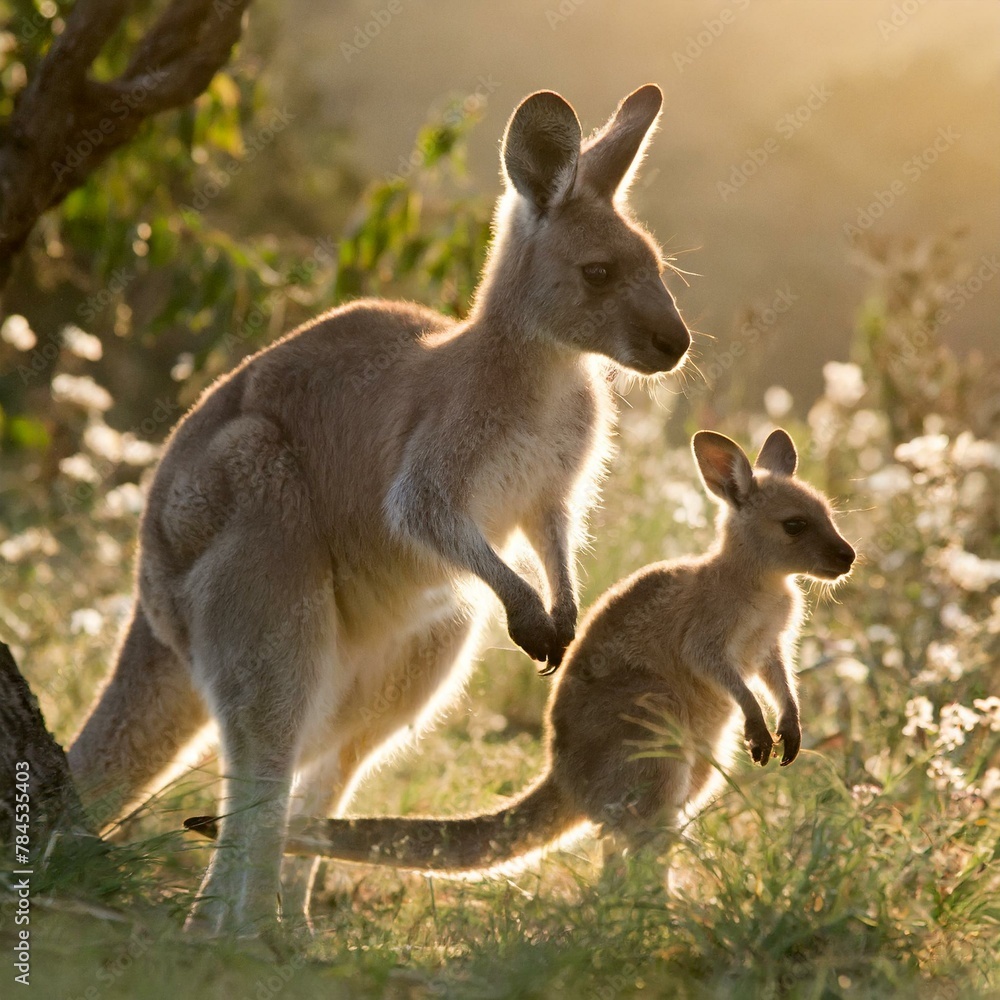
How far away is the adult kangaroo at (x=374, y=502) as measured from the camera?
13.0 ft

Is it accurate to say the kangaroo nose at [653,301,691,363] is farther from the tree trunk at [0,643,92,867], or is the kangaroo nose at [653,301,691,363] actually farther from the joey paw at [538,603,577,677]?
the tree trunk at [0,643,92,867]

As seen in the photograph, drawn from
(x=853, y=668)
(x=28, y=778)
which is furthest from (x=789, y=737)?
(x=28, y=778)

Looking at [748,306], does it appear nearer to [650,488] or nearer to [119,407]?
[650,488]

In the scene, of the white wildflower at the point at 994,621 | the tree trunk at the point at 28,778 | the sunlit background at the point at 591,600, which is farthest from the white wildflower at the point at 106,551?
the white wildflower at the point at 994,621

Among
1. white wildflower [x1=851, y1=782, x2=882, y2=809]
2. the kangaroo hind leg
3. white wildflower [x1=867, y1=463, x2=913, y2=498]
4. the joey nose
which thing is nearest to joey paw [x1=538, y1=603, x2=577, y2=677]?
the joey nose

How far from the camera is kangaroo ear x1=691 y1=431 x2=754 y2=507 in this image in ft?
13.8

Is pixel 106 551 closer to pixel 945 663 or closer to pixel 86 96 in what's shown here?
pixel 86 96

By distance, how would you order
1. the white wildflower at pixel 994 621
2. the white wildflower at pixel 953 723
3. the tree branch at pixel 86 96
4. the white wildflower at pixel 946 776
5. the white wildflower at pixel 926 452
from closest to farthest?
the white wildflower at pixel 946 776
the white wildflower at pixel 953 723
the tree branch at pixel 86 96
the white wildflower at pixel 994 621
the white wildflower at pixel 926 452

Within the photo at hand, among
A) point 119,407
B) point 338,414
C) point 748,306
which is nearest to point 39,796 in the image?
point 338,414

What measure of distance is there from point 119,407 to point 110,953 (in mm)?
10956

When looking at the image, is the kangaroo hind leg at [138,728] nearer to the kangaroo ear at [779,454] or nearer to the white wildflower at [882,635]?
the kangaroo ear at [779,454]

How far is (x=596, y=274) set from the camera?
396 cm

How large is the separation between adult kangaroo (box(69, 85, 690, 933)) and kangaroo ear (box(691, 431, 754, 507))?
1.21 ft

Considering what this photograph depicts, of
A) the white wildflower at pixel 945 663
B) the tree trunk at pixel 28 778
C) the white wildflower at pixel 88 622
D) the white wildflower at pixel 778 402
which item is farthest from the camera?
the white wildflower at pixel 778 402
